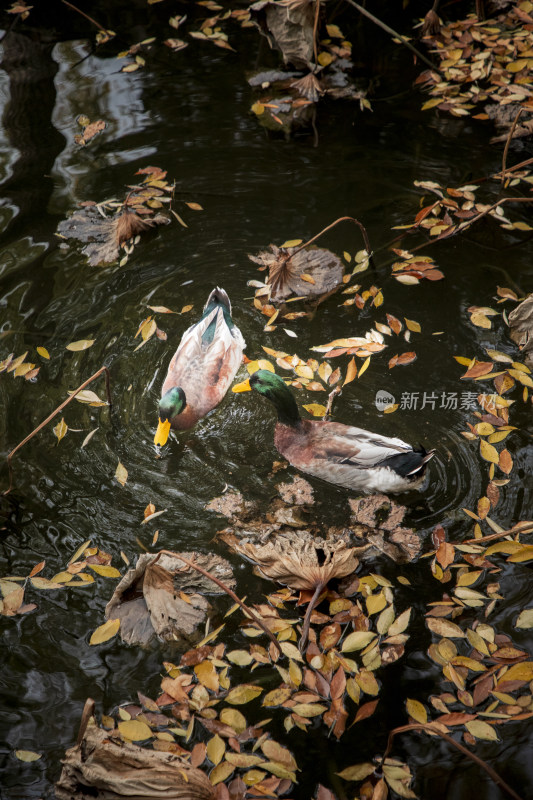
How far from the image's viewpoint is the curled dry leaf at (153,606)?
289cm

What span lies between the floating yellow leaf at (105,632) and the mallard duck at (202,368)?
1061 mm

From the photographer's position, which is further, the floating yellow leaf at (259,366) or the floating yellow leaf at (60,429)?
the floating yellow leaf at (259,366)

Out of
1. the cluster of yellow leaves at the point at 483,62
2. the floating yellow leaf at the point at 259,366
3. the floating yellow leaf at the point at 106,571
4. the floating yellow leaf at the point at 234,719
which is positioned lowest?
the floating yellow leaf at the point at 234,719

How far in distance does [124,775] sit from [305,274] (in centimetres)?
320

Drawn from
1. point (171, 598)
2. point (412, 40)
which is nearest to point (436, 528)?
point (171, 598)

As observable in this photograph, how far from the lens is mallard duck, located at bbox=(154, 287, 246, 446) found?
370 cm

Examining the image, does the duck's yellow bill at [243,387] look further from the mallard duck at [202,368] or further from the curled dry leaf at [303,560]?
the curled dry leaf at [303,560]

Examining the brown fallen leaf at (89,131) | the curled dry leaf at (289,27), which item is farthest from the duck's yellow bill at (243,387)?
the curled dry leaf at (289,27)

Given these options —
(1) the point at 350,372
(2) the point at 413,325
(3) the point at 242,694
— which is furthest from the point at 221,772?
(2) the point at 413,325

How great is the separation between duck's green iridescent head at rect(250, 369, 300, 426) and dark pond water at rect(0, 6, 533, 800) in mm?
233

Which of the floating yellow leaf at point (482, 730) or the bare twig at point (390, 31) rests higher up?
the bare twig at point (390, 31)

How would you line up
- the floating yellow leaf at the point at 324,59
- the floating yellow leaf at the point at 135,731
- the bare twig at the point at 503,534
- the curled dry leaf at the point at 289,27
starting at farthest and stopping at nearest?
1. the floating yellow leaf at the point at 324,59
2. the curled dry leaf at the point at 289,27
3. the bare twig at the point at 503,534
4. the floating yellow leaf at the point at 135,731

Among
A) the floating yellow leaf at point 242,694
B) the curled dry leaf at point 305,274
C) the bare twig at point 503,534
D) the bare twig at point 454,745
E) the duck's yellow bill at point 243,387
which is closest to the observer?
the bare twig at point 454,745

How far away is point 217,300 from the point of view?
4.24m
